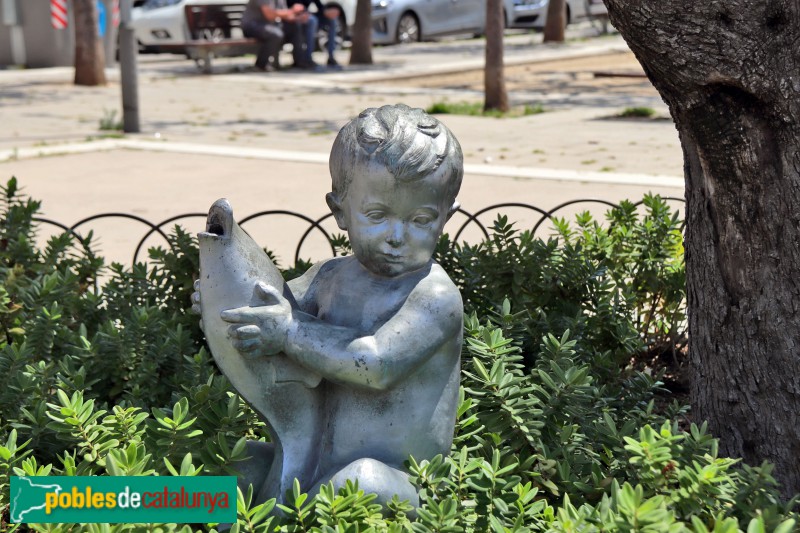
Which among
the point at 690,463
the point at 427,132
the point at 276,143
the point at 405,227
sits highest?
the point at 427,132

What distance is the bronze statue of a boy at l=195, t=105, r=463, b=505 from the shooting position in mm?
2750

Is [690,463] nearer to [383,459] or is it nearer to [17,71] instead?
[383,459]

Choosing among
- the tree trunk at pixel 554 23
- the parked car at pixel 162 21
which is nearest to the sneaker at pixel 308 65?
the parked car at pixel 162 21

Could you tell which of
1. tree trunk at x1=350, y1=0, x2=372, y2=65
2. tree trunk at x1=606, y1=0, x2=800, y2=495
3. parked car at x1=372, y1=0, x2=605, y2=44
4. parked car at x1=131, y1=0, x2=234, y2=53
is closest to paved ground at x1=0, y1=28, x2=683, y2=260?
tree trunk at x1=350, y1=0, x2=372, y2=65

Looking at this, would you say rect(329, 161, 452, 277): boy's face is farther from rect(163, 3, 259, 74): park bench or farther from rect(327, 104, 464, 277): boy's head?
rect(163, 3, 259, 74): park bench

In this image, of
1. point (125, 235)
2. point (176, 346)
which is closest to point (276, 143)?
point (125, 235)

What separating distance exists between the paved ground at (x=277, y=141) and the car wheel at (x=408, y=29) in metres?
5.49

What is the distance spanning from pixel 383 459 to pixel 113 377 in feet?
5.07

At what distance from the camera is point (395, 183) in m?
2.75

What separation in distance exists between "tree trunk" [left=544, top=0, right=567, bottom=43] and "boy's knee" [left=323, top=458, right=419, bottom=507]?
23.8 m

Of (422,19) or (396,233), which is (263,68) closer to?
(422,19)

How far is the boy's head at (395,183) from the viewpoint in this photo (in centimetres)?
276

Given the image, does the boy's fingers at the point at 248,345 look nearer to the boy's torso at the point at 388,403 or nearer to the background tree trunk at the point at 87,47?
the boy's torso at the point at 388,403

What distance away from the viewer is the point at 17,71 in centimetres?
2034
